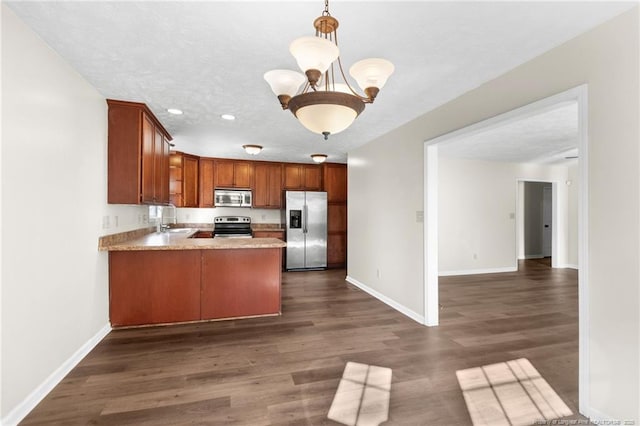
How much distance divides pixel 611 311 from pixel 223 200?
6.00 metres

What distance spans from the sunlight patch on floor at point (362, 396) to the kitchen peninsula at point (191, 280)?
161 cm

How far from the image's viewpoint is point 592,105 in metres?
1.78

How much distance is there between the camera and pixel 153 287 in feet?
11.0

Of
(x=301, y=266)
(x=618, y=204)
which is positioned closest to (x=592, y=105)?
(x=618, y=204)

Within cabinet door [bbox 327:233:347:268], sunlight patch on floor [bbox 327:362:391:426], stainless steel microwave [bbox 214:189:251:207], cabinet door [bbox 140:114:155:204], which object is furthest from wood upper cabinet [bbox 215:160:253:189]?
sunlight patch on floor [bbox 327:362:391:426]

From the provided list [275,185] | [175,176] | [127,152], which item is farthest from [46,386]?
[275,185]

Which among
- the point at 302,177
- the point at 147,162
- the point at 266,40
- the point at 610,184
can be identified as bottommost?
the point at 610,184

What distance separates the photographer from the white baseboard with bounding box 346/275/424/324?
3513mm

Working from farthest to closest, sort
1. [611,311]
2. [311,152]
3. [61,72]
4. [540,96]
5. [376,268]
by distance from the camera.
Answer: [311,152] < [376,268] < [61,72] < [540,96] < [611,311]

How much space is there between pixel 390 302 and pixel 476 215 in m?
3.39

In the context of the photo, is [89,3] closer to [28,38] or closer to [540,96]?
[28,38]

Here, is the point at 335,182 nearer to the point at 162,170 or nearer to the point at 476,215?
the point at 476,215

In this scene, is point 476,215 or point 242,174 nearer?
point 476,215

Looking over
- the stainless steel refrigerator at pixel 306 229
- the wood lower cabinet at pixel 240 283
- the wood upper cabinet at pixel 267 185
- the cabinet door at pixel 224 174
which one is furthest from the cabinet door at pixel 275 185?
the wood lower cabinet at pixel 240 283
